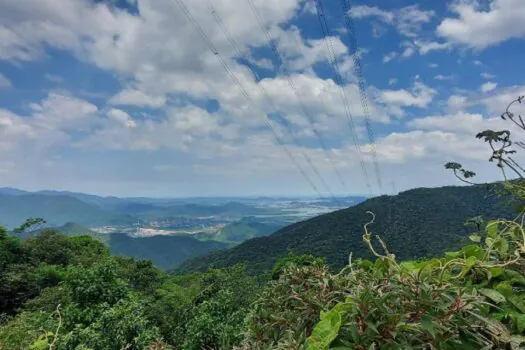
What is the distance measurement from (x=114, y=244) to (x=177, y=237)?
22.9 metres

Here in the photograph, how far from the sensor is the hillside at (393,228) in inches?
1328

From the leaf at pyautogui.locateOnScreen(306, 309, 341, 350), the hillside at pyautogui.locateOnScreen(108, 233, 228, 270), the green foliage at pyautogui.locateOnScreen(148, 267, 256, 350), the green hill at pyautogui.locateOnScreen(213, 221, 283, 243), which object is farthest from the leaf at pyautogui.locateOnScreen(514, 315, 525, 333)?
the green hill at pyautogui.locateOnScreen(213, 221, 283, 243)

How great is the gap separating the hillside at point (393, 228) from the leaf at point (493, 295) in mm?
27822

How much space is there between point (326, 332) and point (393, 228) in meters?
39.1

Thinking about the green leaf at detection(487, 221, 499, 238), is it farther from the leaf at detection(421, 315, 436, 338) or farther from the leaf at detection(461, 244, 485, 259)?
the leaf at detection(421, 315, 436, 338)

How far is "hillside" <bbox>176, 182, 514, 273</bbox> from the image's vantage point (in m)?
33.7

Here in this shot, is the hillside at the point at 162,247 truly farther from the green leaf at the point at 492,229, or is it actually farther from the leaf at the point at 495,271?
the leaf at the point at 495,271

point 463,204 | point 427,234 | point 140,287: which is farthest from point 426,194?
point 140,287

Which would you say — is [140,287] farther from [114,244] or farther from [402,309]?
[114,244]

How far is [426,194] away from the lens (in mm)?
50781

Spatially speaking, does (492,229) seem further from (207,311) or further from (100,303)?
(100,303)

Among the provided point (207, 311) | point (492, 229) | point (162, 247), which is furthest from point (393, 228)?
point (162, 247)

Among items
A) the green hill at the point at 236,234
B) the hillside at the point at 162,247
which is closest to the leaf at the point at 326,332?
the hillside at the point at 162,247

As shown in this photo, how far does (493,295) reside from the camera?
866 mm
